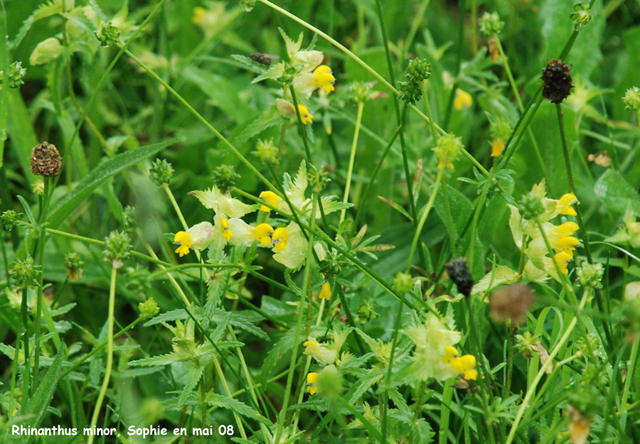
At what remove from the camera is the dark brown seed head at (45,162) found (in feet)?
3.42

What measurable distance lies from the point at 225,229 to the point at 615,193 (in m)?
1.01

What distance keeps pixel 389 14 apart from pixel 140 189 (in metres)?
1.21

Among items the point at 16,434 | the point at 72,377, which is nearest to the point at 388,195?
the point at 72,377

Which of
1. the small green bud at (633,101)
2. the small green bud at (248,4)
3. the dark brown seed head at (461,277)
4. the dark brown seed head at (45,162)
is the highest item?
the small green bud at (248,4)

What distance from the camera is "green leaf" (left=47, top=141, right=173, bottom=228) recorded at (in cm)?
128

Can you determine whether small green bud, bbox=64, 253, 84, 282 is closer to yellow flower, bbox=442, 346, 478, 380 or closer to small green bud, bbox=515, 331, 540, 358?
yellow flower, bbox=442, 346, 478, 380

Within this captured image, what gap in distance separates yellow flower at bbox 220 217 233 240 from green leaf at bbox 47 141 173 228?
0.95ft

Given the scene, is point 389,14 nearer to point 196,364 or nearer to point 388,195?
point 388,195

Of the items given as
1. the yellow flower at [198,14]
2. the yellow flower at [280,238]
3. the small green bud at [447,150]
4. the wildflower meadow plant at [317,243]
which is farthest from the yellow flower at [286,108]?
the yellow flower at [198,14]

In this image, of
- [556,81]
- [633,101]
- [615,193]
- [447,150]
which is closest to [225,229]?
[447,150]

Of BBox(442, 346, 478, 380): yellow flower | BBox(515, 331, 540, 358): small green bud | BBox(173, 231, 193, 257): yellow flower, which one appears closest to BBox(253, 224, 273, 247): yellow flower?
BBox(173, 231, 193, 257): yellow flower

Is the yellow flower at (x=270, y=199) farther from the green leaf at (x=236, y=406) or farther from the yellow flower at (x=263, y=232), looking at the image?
the green leaf at (x=236, y=406)

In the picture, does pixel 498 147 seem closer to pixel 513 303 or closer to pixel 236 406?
pixel 513 303

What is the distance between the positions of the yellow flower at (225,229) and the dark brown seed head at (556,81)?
1.97 ft
